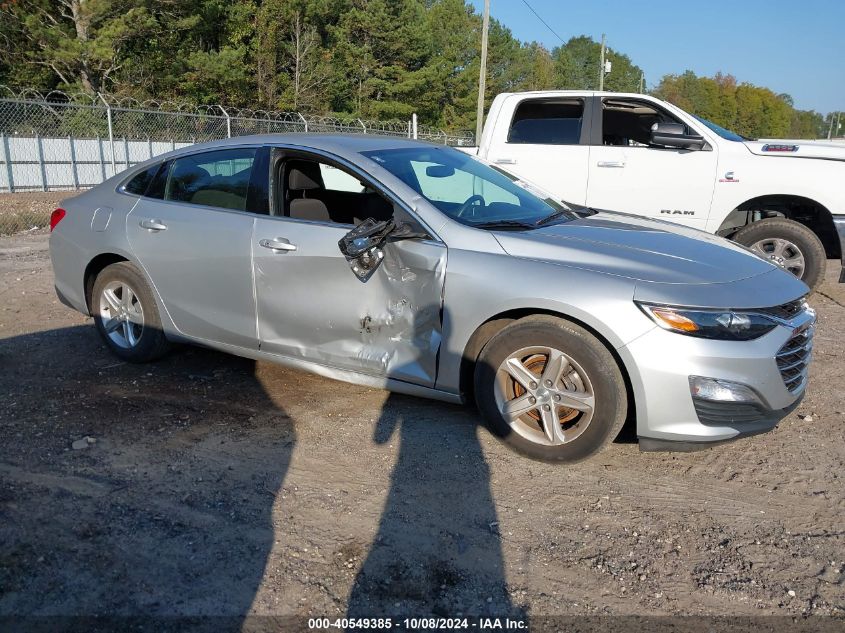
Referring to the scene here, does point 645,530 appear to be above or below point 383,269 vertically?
below

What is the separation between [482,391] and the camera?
12.6ft

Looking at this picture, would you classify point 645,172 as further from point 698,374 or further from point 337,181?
point 698,374

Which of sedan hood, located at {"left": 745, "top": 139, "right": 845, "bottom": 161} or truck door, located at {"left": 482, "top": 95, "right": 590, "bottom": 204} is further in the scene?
truck door, located at {"left": 482, "top": 95, "right": 590, "bottom": 204}

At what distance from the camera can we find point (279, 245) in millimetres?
4305

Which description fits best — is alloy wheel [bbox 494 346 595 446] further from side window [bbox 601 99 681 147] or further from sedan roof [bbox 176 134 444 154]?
side window [bbox 601 99 681 147]

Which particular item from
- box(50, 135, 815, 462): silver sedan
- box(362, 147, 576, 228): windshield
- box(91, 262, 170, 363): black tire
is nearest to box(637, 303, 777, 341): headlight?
box(50, 135, 815, 462): silver sedan

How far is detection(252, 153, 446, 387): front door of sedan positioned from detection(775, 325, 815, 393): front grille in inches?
66.4

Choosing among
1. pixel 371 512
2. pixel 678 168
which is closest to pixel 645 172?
pixel 678 168

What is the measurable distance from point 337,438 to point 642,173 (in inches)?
188

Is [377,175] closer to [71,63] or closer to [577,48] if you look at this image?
[71,63]

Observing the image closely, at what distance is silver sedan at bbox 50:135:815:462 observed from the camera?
3432 mm

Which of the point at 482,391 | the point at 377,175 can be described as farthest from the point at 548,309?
the point at 377,175

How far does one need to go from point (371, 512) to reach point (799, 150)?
18.9 feet

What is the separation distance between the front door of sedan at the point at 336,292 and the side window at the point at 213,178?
0.24m
